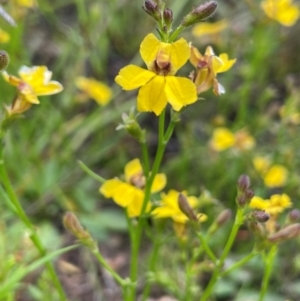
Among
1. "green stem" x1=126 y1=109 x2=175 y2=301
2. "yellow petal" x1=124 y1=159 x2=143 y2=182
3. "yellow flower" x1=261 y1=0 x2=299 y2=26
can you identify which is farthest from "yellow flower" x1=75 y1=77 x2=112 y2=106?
"green stem" x1=126 y1=109 x2=175 y2=301

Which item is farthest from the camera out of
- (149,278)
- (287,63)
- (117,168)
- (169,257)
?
(287,63)

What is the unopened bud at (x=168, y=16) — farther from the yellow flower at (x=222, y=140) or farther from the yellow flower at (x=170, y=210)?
the yellow flower at (x=222, y=140)

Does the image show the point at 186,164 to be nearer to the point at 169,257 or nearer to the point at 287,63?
the point at 169,257

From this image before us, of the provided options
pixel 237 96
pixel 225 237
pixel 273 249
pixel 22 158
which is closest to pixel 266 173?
pixel 225 237

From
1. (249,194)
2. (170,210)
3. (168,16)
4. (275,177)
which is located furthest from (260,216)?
(275,177)

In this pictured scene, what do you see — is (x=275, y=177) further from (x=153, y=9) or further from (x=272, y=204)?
(x=153, y=9)

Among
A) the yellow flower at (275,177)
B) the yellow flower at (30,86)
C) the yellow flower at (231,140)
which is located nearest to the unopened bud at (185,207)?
the yellow flower at (30,86)
